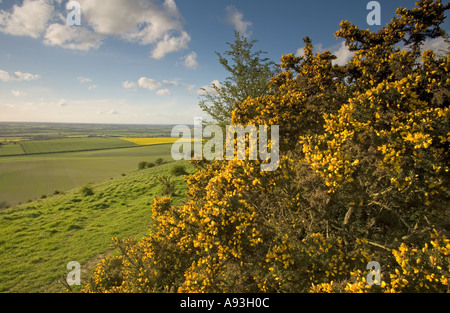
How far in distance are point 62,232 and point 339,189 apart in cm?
2050

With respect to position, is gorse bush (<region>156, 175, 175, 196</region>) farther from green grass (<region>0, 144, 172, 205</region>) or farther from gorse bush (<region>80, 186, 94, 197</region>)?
green grass (<region>0, 144, 172, 205</region>)

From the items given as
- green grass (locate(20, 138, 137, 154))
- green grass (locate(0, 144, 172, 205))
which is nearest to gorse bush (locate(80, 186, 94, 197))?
green grass (locate(0, 144, 172, 205))

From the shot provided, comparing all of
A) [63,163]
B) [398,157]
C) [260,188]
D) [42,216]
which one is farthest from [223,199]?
[63,163]

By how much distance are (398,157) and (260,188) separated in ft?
9.43

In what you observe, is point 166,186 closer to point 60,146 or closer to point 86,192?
point 86,192

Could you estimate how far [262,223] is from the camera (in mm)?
5410

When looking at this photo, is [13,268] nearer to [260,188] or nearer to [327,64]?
[260,188]

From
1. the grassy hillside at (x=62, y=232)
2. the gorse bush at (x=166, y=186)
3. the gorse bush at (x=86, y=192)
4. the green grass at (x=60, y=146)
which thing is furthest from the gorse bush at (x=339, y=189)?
the green grass at (x=60, y=146)

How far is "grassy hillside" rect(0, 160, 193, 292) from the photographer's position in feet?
36.7

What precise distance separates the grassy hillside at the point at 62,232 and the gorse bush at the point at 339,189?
245 inches

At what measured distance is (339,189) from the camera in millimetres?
4672

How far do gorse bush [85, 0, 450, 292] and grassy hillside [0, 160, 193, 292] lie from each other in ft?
20.4

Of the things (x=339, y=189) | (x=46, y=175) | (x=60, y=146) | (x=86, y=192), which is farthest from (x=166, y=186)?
(x=60, y=146)
